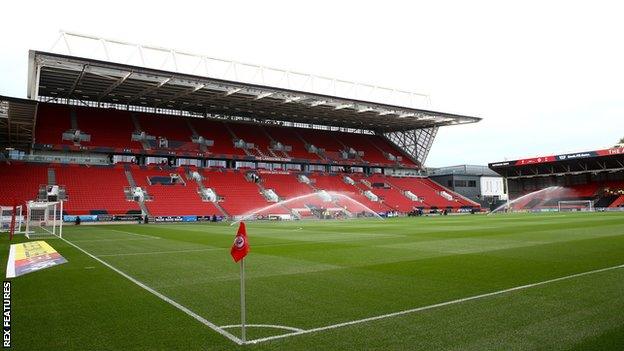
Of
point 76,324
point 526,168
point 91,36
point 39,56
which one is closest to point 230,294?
point 76,324

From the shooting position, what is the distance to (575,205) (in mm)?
68688

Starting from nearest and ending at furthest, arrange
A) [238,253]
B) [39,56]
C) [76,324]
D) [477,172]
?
[238,253], [76,324], [39,56], [477,172]

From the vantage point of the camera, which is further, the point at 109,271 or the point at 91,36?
the point at 91,36

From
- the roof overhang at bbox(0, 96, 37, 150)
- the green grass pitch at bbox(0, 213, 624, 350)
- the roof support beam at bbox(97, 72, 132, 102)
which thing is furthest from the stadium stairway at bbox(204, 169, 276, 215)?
the green grass pitch at bbox(0, 213, 624, 350)

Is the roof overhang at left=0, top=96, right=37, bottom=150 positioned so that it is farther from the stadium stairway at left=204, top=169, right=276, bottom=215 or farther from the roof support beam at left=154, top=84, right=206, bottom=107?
the stadium stairway at left=204, top=169, right=276, bottom=215

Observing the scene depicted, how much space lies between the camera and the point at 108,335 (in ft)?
19.8

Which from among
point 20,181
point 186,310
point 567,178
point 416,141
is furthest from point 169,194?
point 567,178

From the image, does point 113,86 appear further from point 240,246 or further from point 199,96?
point 240,246

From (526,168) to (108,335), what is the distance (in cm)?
8200

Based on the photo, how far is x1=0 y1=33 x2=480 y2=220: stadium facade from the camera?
1777 inches

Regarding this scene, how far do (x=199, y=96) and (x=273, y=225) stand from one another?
25203mm

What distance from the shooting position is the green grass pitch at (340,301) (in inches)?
225

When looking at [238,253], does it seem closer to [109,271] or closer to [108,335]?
[108,335]

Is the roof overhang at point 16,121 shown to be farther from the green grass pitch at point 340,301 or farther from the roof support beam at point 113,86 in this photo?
the green grass pitch at point 340,301
